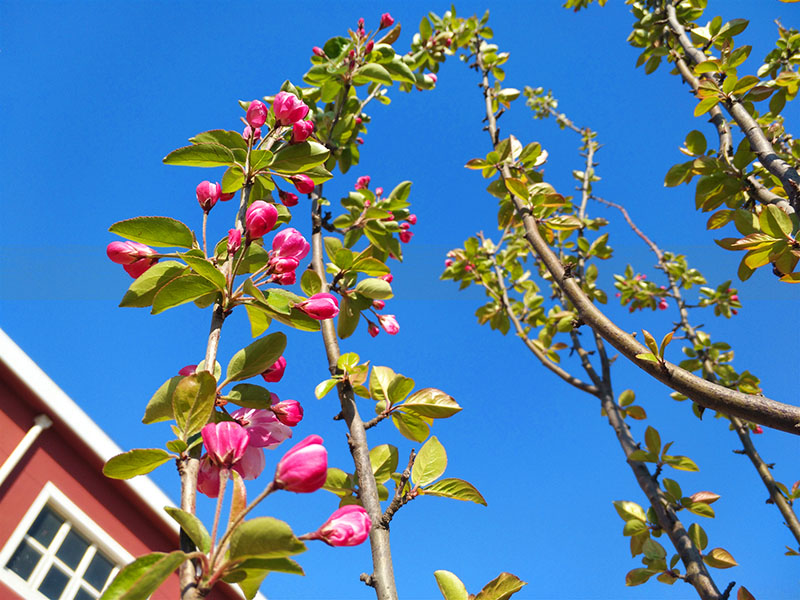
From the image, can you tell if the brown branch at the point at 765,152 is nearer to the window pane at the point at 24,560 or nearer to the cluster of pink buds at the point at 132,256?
the cluster of pink buds at the point at 132,256

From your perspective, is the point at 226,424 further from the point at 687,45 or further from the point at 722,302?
the point at 722,302

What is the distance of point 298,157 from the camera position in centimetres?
97

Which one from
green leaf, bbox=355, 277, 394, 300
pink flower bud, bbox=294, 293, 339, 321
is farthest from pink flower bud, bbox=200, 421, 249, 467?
green leaf, bbox=355, 277, 394, 300

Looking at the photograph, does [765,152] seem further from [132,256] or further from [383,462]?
[132,256]

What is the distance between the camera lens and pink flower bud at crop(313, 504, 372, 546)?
1.87 ft

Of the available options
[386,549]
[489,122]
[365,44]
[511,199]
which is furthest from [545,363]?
[386,549]

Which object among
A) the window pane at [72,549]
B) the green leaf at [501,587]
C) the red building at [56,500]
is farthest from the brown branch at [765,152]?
the window pane at [72,549]

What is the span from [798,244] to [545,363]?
144cm

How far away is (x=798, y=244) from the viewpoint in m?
1.13

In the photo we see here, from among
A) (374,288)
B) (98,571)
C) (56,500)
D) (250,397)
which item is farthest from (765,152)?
(98,571)

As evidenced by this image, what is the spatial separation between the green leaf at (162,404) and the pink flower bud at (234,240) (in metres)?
0.24

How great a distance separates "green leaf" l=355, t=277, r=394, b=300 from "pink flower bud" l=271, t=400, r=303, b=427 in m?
0.56

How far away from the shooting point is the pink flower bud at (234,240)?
81 cm

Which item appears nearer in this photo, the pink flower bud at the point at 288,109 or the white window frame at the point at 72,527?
the pink flower bud at the point at 288,109
